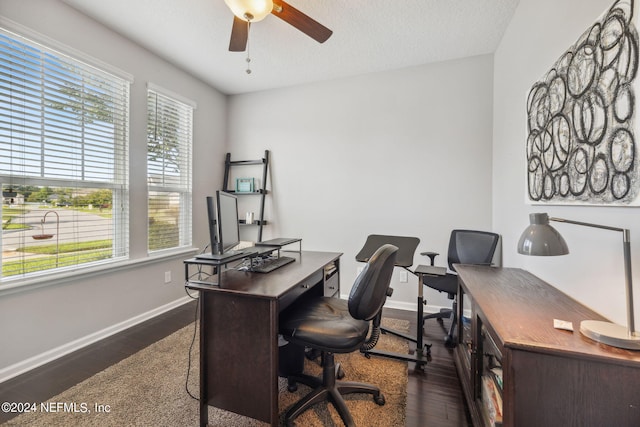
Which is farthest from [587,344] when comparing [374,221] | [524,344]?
[374,221]

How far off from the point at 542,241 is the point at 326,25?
2.38 m

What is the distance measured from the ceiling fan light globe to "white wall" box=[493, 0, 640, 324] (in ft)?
5.32

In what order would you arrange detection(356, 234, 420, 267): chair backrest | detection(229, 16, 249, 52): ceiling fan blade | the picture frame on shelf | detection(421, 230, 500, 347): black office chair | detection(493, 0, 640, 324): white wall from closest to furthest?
1. detection(493, 0, 640, 324): white wall
2. detection(229, 16, 249, 52): ceiling fan blade
3. detection(356, 234, 420, 267): chair backrest
4. detection(421, 230, 500, 347): black office chair
5. the picture frame on shelf

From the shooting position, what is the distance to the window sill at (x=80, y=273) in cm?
193

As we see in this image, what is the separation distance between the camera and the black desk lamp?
90cm

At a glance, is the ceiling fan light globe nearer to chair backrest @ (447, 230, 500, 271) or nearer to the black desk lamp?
the black desk lamp

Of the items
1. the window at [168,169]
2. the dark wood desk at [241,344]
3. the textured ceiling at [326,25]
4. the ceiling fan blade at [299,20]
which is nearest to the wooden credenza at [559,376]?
the dark wood desk at [241,344]

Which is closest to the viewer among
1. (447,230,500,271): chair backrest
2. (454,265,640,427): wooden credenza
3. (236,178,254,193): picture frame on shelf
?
(454,265,640,427): wooden credenza

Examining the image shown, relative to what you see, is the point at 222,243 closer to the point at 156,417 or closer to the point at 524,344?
the point at 156,417

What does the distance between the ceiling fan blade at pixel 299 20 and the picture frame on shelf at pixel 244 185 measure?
223 centimetres

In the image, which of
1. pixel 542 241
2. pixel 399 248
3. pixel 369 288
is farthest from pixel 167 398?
pixel 542 241

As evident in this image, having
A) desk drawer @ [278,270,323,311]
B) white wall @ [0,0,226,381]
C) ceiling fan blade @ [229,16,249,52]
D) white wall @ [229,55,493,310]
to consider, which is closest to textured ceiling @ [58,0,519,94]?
white wall @ [0,0,226,381]

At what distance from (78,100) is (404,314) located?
369cm

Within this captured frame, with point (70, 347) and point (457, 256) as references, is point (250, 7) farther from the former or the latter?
point (70, 347)
